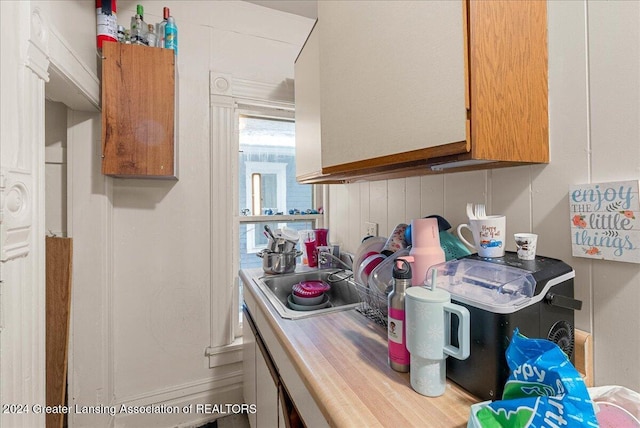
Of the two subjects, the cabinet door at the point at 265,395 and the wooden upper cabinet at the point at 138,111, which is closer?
the cabinet door at the point at 265,395

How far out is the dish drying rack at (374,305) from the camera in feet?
3.12

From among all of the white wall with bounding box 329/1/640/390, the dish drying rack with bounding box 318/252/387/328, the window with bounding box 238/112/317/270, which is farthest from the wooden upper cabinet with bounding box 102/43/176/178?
the white wall with bounding box 329/1/640/390

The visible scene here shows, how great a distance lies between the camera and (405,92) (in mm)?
722

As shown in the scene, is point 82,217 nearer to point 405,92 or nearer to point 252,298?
point 252,298

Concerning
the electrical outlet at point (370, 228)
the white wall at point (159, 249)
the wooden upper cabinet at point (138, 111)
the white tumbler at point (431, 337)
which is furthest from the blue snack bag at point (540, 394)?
the white wall at point (159, 249)

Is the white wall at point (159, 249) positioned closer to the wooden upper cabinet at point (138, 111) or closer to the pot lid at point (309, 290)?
the wooden upper cabinet at point (138, 111)

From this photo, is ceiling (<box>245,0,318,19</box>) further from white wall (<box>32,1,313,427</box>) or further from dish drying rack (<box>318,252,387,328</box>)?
dish drying rack (<box>318,252,387,328</box>)

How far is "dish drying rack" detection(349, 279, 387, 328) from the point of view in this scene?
950 millimetres

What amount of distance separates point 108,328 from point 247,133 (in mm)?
1399

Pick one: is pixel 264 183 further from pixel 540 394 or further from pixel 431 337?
pixel 540 394

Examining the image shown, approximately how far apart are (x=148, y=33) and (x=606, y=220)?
1911 millimetres

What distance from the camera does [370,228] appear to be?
1518 millimetres

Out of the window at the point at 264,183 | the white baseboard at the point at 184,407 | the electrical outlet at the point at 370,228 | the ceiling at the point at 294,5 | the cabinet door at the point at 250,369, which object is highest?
the ceiling at the point at 294,5

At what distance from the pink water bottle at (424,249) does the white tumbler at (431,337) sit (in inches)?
6.4
